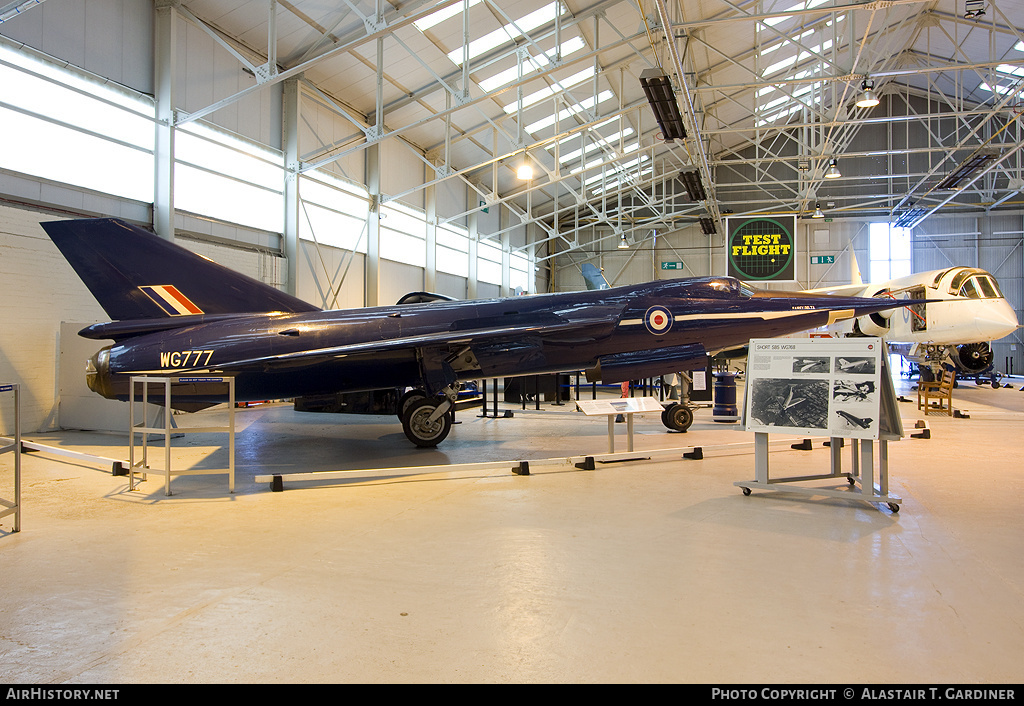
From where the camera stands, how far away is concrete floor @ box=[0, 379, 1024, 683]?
3098mm

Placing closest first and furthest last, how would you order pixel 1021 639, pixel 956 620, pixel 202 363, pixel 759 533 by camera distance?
1. pixel 1021 639
2. pixel 956 620
3. pixel 759 533
4. pixel 202 363

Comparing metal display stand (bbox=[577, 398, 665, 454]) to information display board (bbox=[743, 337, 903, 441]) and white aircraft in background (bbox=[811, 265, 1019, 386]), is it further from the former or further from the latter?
white aircraft in background (bbox=[811, 265, 1019, 386])

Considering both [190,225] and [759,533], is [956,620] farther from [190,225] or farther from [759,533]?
[190,225]

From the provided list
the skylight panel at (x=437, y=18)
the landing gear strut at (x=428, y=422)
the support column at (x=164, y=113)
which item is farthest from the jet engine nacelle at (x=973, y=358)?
the support column at (x=164, y=113)

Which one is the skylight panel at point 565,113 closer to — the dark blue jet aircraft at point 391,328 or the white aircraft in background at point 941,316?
the white aircraft in background at point 941,316

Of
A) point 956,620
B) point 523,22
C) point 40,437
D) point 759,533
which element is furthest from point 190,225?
point 956,620

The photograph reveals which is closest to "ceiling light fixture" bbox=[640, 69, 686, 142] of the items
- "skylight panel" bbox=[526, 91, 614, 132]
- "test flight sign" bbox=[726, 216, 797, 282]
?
"test flight sign" bbox=[726, 216, 797, 282]

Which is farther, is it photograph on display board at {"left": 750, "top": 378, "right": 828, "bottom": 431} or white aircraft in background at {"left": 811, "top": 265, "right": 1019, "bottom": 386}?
white aircraft in background at {"left": 811, "top": 265, "right": 1019, "bottom": 386}

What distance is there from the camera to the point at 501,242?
32.7 metres

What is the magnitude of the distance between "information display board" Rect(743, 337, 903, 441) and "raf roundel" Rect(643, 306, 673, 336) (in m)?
2.92

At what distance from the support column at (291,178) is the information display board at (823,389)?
1390 cm

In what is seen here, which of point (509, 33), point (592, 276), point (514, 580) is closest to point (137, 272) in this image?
point (514, 580)

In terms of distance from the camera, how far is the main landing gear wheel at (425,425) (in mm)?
9625

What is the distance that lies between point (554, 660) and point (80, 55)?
1388cm
